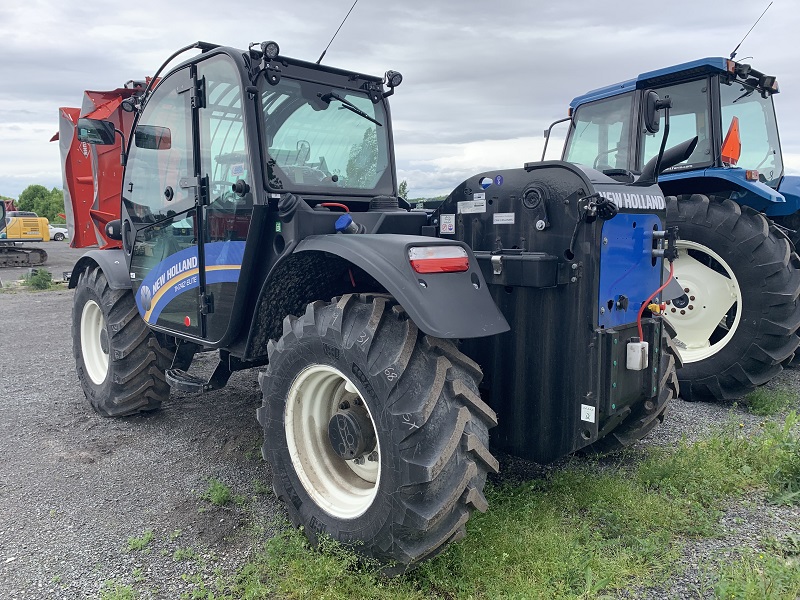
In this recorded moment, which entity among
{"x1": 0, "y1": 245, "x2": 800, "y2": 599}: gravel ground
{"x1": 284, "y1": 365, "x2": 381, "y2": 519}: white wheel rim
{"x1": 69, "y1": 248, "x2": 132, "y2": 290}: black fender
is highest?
{"x1": 69, "y1": 248, "x2": 132, "y2": 290}: black fender

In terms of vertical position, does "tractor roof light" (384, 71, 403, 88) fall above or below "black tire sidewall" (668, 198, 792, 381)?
above

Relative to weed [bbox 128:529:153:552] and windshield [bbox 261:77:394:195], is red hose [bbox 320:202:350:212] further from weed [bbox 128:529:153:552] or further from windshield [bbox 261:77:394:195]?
weed [bbox 128:529:153:552]

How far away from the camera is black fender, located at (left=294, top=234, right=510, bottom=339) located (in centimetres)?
250

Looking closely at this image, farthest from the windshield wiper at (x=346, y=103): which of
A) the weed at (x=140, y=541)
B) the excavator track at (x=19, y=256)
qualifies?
the excavator track at (x=19, y=256)

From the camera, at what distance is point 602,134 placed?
6.41 metres

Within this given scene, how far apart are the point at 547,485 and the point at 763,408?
257 centimetres

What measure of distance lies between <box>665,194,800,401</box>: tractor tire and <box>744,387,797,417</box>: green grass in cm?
9

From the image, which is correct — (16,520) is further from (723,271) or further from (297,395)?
(723,271)

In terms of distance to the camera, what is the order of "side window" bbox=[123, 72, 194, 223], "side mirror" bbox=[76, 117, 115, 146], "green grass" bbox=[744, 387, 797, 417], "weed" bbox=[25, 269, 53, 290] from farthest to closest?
"weed" bbox=[25, 269, 53, 290] < "green grass" bbox=[744, 387, 797, 417] < "side mirror" bbox=[76, 117, 115, 146] < "side window" bbox=[123, 72, 194, 223]

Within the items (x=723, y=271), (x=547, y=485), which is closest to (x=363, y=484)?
(x=547, y=485)

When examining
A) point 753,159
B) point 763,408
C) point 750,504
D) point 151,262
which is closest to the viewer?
point 750,504

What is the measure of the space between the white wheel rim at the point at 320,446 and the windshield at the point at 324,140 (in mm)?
1137

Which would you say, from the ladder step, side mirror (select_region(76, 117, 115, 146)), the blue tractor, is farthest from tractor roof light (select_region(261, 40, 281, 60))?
the blue tractor

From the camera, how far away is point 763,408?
4988 mm
